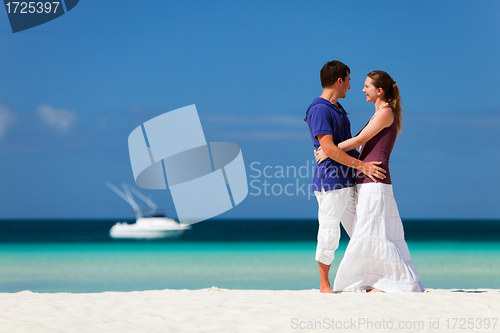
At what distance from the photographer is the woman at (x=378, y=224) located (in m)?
3.44

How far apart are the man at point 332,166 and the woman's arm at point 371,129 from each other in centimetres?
9

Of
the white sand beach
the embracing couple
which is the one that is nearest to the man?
the embracing couple

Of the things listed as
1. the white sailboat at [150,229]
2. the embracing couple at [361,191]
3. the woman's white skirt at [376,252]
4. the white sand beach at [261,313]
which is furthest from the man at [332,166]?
the white sailboat at [150,229]

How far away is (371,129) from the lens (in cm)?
346

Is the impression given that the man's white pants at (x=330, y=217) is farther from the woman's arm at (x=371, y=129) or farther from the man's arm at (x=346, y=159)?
the woman's arm at (x=371, y=129)

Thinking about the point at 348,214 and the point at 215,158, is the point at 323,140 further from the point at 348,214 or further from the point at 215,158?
the point at 215,158

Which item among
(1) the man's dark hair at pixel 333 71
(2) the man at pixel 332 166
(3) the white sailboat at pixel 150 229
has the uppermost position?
(1) the man's dark hair at pixel 333 71

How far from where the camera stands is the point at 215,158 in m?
7.82

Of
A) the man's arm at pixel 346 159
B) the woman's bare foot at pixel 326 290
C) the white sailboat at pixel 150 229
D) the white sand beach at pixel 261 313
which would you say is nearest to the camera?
the white sand beach at pixel 261 313

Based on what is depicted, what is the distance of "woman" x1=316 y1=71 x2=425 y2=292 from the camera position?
344 cm

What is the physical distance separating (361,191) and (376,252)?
1.63 ft

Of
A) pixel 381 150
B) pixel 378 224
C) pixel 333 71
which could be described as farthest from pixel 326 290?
pixel 333 71

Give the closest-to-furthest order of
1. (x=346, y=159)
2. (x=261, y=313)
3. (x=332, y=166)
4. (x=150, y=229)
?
(x=261, y=313)
(x=346, y=159)
(x=332, y=166)
(x=150, y=229)

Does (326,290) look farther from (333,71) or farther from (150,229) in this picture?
(150,229)
